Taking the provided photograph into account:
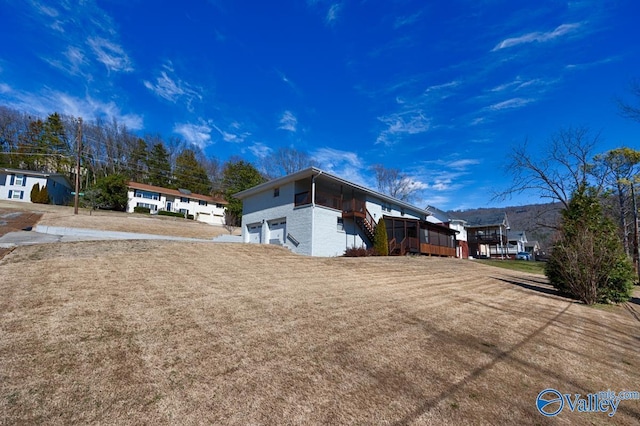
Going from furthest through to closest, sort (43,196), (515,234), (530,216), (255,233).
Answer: (515,234) → (43,196) → (530,216) → (255,233)

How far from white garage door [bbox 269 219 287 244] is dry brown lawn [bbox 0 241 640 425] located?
11.9 meters

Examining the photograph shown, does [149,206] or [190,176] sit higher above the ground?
[190,176]

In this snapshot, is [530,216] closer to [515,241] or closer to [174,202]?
[515,241]

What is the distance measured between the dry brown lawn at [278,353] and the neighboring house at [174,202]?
116ft

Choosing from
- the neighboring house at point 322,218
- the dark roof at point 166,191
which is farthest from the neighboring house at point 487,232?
the dark roof at point 166,191

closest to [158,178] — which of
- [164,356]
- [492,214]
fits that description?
[164,356]

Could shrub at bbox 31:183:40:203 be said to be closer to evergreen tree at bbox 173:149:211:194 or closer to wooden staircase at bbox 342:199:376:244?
evergreen tree at bbox 173:149:211:194

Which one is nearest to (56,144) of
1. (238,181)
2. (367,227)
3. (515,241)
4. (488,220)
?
(238,181)

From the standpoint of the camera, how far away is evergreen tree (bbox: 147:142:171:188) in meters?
45.2

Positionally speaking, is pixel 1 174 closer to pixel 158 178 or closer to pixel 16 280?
pixel 158 178

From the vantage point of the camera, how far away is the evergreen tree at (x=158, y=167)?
45.2m

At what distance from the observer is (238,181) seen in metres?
42.1

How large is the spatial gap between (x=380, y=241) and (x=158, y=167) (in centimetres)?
4127

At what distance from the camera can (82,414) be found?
2.31m
